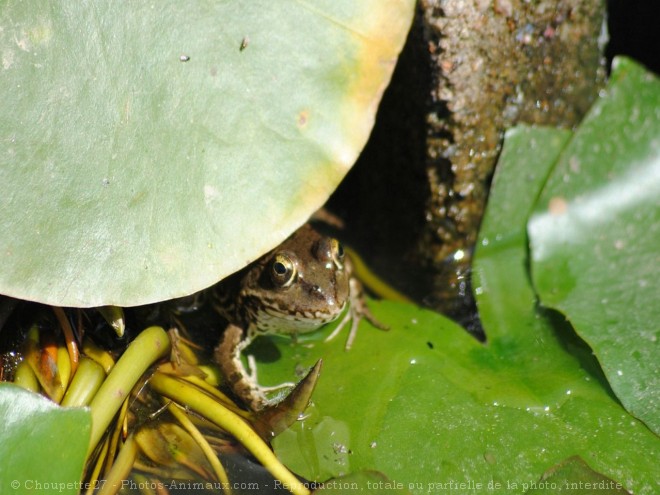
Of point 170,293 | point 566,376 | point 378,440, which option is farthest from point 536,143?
point 170,293

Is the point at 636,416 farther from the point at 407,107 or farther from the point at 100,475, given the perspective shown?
the point at 100,475

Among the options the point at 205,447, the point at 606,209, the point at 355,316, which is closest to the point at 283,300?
the point at 355,316

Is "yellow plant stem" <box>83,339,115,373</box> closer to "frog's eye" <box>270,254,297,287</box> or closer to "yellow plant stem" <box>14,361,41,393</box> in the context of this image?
"yellow plant stem" <box>14,361,41,393</box>

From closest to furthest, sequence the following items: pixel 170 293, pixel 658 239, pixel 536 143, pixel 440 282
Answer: pixel 170 293 → pixel 658 239 → pixel 536 143 → pixel 440 282

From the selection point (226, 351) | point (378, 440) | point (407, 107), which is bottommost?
point (226, 351)

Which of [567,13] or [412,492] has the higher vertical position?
[567,13]

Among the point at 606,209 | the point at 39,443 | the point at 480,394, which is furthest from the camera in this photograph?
the point at 606,209

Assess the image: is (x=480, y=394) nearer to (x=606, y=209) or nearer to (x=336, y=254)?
(x=336, y=254)
